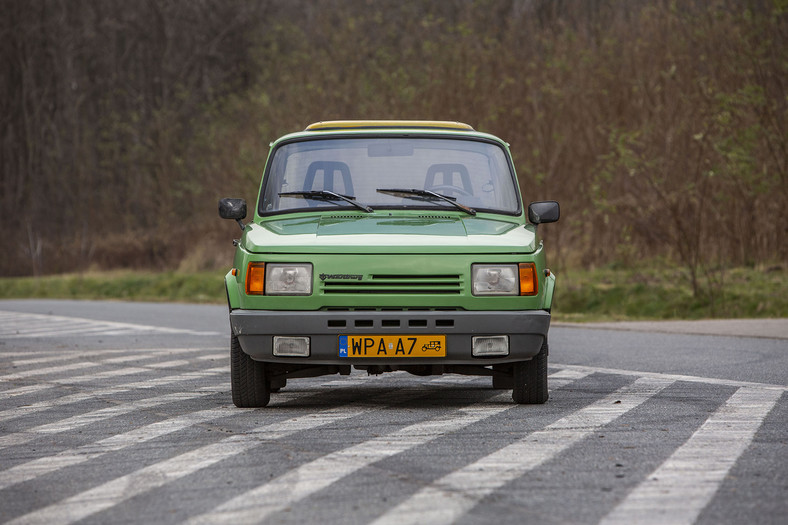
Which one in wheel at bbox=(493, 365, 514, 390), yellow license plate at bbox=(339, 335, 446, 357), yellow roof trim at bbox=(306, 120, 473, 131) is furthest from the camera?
yellow roof trim at bbox=(306, 120, 473, 131)

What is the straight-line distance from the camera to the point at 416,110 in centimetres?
3053

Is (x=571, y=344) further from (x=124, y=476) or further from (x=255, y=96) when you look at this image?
(x=255, y=96)

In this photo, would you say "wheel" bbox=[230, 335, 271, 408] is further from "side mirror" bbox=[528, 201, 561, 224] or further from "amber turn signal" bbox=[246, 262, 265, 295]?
"side mirror" bbox=[528, 201, 561, 224]

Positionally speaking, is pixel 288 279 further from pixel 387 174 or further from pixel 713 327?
pixel 713 327

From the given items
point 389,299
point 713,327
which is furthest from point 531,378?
point 713,327

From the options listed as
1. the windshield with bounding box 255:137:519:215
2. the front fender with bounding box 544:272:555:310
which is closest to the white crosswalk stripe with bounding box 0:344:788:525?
the front fender with bounding box 544:272:555:310

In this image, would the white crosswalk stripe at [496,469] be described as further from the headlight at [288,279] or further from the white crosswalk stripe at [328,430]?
the headlight at [288,279]

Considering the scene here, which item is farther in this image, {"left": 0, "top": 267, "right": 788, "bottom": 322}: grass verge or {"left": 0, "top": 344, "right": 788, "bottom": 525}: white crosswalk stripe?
{"left": 0, "top": 267, "right": 788, "bottom": 322}: grass verge

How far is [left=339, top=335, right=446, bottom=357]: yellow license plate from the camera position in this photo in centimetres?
809

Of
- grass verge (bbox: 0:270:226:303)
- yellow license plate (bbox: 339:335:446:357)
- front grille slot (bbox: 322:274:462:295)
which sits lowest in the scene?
grass verge (bbox: 0:270:226:303)

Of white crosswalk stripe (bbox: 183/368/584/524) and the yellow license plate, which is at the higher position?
the yellow license plate

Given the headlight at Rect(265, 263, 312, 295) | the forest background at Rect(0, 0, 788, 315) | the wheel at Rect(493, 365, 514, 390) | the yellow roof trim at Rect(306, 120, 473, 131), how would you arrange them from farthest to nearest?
the forest background at Rect(0, 0, 788, 315)
the yellow roof trim at Rect(306, 120, 473, 131)
the wheel at Rect(493, 365, 514, 390)
the headlight at Rect(265, 263, 312, 295)

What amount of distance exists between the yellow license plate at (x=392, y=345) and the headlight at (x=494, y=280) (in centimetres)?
42

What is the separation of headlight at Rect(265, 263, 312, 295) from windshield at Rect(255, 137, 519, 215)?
3.27ft
